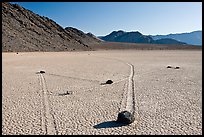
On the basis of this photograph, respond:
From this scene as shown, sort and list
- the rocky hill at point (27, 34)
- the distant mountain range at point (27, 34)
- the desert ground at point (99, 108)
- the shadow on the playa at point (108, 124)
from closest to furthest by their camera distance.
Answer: the desert ground at point (99, 108) → the shadow on the playa at point (108, 124) → the distant mountain range at point (27, 34) → the rocky hill at point (27, 34)

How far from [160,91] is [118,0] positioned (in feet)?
12.4

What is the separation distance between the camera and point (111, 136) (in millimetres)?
5422

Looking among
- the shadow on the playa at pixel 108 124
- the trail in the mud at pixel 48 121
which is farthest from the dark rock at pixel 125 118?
the trail in the mud at pixel 48 121

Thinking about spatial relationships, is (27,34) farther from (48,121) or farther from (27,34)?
(48,121)

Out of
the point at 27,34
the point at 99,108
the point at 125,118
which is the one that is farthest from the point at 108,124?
the point at 27,34

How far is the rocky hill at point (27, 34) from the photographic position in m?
59.8

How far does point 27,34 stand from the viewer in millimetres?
68688

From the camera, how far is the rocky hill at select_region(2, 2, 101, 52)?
5984 cm

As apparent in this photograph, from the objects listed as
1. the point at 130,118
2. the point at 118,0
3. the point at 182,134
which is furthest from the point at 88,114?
the point at 118,0

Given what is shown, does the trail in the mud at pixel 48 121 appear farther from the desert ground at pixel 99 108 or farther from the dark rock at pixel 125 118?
the dark rock at pixel 125 118

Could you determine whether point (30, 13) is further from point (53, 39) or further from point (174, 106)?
point (174, 106)

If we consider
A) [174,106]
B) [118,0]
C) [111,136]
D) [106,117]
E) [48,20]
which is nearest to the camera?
[111,136]

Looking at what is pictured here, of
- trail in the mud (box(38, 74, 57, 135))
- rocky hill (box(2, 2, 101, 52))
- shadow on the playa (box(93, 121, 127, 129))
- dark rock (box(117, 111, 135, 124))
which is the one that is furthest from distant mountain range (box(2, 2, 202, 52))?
dark rock (box(117, 111, 135, 124))

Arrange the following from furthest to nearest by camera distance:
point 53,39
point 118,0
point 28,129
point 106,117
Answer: point 53,39 → point 118,0 → point 106,117 → point 28,129
